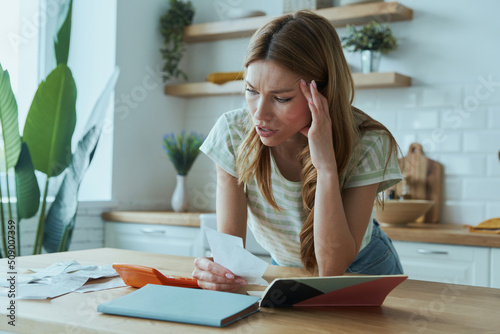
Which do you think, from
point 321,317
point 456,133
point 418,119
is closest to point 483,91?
point 456,133

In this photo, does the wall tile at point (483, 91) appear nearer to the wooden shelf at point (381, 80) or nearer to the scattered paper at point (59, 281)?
the wooden shelf at point (381, 80)

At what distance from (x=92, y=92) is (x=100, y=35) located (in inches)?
14.4

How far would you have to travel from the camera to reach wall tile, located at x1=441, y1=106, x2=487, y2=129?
10.4 feet

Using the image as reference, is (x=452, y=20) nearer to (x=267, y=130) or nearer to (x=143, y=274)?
(x=267, y=130)

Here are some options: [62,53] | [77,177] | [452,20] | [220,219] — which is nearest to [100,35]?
[62,53]

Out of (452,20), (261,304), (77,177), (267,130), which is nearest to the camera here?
(261,304)

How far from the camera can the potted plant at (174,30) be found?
395 centimetres

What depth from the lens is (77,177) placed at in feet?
9.30

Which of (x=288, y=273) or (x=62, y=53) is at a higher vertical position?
(x=62, y=53)

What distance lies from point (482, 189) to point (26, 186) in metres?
2.38

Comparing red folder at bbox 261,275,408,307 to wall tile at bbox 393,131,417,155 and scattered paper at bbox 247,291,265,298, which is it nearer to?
scattered paper at bbox 247,291,265,298

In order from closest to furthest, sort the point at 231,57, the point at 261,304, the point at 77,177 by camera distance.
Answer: the point at 261,304
the point at 77,177
the point at 231,57

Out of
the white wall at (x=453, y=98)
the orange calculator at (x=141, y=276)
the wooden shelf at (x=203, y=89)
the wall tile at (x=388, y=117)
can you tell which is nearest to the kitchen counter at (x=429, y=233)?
the white wall at (x=453, y=98)

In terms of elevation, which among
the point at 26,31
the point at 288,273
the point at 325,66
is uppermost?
the point at 26,31
